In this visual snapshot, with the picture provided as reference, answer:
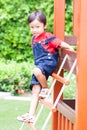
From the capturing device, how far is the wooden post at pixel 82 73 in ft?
12.0

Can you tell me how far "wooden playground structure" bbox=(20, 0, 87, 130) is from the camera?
3662 mm

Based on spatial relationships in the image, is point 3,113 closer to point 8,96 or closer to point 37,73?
point 8,96

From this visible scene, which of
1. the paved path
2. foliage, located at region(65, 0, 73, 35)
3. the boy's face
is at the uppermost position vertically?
the boy's face

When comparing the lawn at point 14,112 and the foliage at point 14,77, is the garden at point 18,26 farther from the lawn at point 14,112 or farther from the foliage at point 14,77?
the lawn at point 14,112

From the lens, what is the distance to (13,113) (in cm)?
739

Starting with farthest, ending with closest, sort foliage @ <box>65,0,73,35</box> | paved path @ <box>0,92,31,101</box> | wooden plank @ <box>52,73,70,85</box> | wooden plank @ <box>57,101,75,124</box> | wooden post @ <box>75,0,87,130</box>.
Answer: foliage @ <box>65,0,73,35</box>
paved path @ <box>0,92,31,101</box>
wooden plank @ <box>57,101,75,124</box>
wooden plank @ <box>52,73,70,85</box>
wooden post @ <box>75,0,87,130</box>

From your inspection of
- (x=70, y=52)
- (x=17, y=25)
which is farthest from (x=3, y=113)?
(x=17, y=25)

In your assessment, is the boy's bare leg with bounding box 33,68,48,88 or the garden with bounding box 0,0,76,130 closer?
the boy's bare leg with bounding box 33,68,48,88

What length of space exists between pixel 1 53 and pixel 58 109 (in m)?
5.98

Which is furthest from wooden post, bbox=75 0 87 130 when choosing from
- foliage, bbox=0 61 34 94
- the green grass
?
foliage, bbox=0 61 34 94

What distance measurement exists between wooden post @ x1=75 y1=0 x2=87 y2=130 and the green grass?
281cm

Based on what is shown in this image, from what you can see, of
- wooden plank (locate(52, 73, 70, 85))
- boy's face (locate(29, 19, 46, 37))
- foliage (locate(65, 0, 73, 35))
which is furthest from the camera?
foliage (locate(65, 0, 73, 35))

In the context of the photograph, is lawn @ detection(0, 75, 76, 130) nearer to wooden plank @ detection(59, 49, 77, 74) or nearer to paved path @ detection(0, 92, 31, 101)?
paved path @ detection(0, 92, 31, 101)

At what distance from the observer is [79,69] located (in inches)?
145
